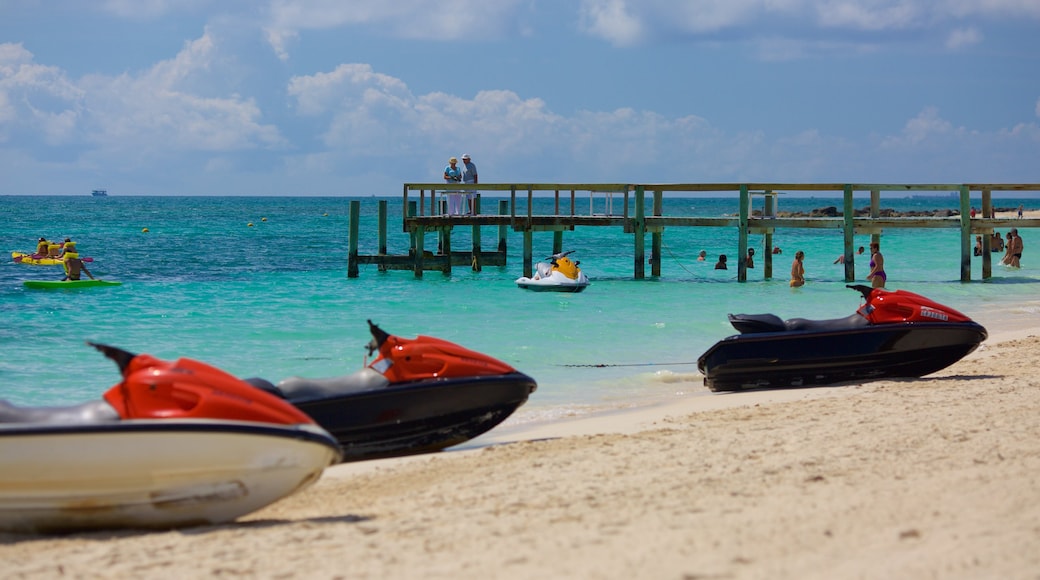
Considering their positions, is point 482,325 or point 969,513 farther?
point 482,325

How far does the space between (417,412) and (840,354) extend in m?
4.53

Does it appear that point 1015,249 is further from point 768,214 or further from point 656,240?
point 656,240

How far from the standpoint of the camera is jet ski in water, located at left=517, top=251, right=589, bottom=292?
22.5 m

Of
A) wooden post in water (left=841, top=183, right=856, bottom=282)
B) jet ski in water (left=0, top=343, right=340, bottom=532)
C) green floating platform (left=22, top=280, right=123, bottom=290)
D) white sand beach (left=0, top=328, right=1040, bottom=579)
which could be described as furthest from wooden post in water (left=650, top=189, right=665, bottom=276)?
jet ski in water (left=0, top=343, right=340, bottom=532)

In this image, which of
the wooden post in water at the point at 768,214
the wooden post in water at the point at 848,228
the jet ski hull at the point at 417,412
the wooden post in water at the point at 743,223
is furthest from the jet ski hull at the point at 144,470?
the wooden post in water at the point at 848,228

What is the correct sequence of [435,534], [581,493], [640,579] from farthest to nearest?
[581,493], [435,534], [640,579]

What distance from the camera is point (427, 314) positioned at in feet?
61.8

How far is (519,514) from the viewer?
5.34 meters

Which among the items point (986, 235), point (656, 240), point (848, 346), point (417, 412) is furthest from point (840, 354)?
point (656, 240)

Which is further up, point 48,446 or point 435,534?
point 48,446

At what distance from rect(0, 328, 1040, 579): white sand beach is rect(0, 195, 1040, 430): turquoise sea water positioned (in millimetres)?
2916

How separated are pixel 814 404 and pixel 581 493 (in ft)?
11.9

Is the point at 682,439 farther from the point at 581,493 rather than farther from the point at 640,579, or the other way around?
the point at 640,579

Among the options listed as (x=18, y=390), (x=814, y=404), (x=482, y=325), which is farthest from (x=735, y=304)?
(x=18, y=390)
